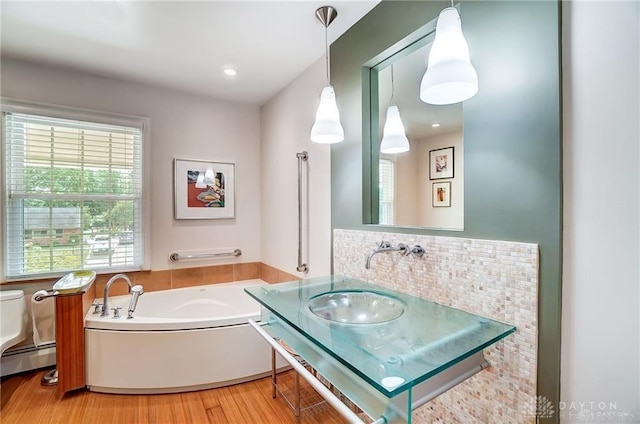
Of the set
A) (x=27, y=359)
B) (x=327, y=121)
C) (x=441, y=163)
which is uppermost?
(x=327, y=121)

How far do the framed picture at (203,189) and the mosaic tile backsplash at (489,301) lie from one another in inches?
86.6

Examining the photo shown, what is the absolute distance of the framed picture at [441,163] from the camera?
1553 mm

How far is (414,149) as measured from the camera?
1.79 metres

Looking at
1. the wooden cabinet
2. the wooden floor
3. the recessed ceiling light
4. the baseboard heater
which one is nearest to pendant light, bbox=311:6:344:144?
the recessed ceiling light

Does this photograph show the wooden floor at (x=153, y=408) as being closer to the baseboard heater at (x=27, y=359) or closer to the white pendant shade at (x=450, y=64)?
the baseboard heater at (x=27, y=359)

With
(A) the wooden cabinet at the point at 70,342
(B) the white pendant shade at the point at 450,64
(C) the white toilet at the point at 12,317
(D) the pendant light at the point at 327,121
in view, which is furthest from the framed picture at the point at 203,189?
(B) the white pendant shade at the point at 450,64

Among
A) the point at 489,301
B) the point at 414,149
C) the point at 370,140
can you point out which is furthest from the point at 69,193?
the point at 489,301

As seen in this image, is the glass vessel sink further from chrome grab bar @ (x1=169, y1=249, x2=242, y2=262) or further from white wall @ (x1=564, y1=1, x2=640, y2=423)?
chrome grab bar @ (x1=169, y1=249, x2=242, y2=262)

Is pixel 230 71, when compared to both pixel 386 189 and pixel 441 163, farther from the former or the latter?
pixel 441 163

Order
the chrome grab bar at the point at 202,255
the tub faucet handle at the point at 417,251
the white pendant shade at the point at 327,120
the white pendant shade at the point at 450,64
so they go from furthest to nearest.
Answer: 1. the chrome grab bar at the point at 202,255
2. the white pendant shade at the point at 327,120
3. the tub faucet handle at the point at 417,251
4. the white pendant shade at the point at 450,64

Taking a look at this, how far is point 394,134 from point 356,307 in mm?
1042

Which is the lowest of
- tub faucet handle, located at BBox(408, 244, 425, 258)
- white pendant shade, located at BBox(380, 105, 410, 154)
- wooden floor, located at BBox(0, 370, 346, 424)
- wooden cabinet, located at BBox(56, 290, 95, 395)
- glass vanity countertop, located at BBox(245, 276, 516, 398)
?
wooden floor, located at BBox(0, 370, 346, 424)

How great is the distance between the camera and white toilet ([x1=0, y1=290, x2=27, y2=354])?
6.88 feet

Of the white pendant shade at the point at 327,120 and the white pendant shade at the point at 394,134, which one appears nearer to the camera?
the white pendant shade at the point at 327,120
